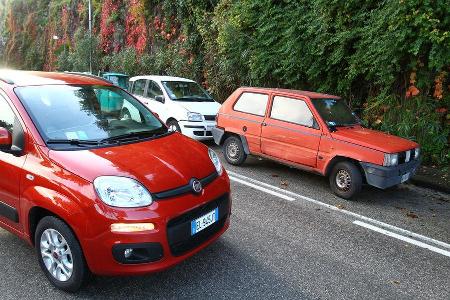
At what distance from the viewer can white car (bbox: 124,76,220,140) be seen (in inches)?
352

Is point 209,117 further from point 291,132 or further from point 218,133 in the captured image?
point 291,132

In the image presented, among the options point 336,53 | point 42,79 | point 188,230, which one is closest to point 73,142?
point 42,79

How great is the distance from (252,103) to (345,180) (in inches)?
93.2

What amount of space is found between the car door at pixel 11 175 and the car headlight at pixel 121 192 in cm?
89

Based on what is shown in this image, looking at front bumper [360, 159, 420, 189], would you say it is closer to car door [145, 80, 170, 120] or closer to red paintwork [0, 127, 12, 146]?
red paintwork [0, 127, 12, 146]

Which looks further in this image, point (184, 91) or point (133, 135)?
point (184, 91)

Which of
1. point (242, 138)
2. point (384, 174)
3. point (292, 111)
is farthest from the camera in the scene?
point (242, 138)

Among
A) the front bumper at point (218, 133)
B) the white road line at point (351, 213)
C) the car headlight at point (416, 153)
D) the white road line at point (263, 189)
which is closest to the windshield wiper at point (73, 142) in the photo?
the white road line at point (263, 189)

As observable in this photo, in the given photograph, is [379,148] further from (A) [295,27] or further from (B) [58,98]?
(A) [295,27]

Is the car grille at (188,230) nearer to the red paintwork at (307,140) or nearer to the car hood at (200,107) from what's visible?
the red paintwork at (307,140)

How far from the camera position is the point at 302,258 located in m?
3.95

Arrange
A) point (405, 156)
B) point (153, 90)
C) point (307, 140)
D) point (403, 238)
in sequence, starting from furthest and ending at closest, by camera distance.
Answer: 1. point (153, 90)
2. point (307, 140)
3. point (405, 156)
4. point (403, 238)

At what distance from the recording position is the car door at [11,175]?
3352 mm

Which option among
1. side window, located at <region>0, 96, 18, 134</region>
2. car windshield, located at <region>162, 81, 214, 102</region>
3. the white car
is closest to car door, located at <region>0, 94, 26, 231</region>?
side window, located at <region>0, 96, 18, 134</region>
